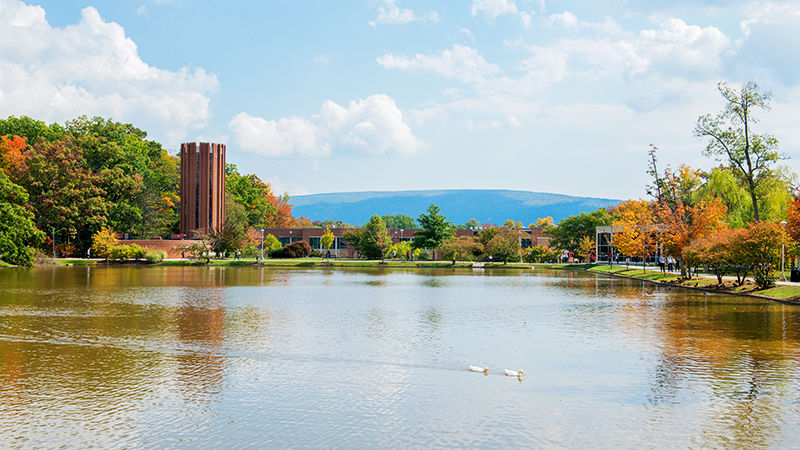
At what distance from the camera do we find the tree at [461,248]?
75.6 metres

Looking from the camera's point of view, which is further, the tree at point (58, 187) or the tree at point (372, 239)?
the tree at point (372, 239)

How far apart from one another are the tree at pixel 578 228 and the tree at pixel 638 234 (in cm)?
2095

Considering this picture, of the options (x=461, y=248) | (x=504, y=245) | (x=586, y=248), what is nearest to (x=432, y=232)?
(x=461, y=248)

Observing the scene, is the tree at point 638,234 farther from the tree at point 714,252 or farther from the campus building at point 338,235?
the campus building at point 338,235

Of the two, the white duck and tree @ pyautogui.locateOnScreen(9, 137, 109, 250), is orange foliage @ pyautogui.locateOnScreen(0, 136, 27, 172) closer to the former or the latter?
tree @ pyautogui.locateOnScreen(9, 137, 109, 250)

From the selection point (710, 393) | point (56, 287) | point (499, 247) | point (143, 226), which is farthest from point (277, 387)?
point (143, 226)

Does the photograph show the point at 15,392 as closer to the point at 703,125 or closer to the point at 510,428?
the point at 510,428

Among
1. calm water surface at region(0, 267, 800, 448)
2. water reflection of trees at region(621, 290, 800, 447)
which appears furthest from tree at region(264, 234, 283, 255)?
water reflection of trees at region(621, 290, 800, 447)

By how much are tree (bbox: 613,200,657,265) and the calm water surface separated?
29.5 m

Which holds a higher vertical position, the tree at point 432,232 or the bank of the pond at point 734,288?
the tree at point 432,232

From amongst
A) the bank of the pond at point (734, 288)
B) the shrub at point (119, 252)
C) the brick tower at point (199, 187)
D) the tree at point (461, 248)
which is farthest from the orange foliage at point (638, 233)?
the brick tower at point (199, 187)

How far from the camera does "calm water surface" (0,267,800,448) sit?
8680 millimetres

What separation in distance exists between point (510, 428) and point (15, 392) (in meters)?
7.80

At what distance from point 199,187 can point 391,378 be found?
84.1 m
